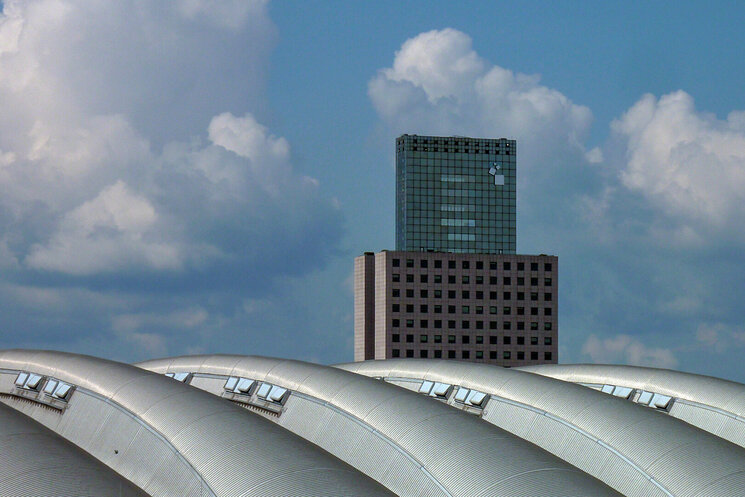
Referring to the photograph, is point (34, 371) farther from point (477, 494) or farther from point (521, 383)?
point (477, 494)

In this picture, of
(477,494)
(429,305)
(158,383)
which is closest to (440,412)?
(477,494)

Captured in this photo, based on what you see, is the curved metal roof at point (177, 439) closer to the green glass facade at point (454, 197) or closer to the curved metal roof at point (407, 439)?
the curved metal roof at point (407, 439)

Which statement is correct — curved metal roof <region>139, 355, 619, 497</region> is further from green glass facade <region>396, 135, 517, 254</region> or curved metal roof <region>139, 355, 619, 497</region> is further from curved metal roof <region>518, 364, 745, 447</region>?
green glass facade <region>396, 135, 517, 254</region>

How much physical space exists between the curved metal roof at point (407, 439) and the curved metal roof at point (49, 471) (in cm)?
917

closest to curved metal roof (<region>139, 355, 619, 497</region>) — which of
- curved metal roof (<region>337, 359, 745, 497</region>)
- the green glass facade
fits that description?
curved metal roof (<region>337, 359, 745, 497</region>)

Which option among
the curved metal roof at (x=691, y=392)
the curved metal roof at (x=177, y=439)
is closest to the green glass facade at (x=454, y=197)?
the curved metal roof at (x=691, y=392)

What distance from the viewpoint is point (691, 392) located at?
4869cm

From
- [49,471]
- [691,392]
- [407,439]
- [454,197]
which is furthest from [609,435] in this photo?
[454,197]

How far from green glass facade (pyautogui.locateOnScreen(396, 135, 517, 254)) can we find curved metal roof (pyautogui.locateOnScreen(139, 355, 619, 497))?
146 meters

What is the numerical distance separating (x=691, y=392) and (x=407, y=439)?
22.2 meters

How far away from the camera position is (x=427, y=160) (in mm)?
196875

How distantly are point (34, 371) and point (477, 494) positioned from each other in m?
25.4

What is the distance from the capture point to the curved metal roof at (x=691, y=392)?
148 feet

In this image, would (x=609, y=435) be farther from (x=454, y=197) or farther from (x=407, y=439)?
(x=454, y=197)
